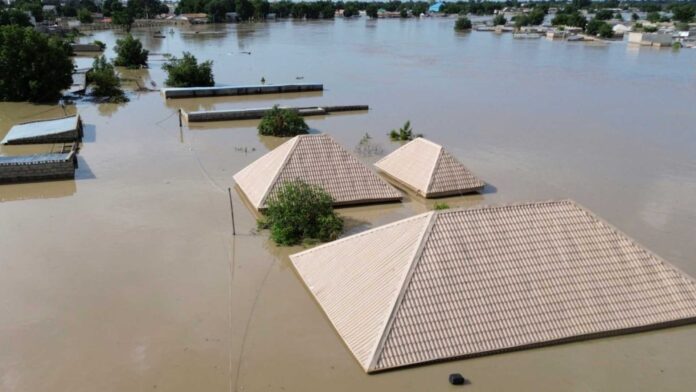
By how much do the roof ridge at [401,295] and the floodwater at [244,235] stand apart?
0.32 metres

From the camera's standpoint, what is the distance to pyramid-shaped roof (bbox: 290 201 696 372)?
8.97 metres

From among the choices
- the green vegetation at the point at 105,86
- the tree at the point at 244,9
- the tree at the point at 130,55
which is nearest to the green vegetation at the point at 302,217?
Answer: the green vegetation at the point at 105,86

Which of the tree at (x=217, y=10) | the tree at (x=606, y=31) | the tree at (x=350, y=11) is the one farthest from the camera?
the tree at (x=350, y=11)

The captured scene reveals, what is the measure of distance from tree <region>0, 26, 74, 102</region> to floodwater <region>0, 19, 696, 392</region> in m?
1.12

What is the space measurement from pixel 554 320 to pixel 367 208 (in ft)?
22.2

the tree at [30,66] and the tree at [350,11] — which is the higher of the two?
the tree at [350,11]

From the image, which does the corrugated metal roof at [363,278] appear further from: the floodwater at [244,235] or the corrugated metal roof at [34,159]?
the corrugated metal roof at [34,159]

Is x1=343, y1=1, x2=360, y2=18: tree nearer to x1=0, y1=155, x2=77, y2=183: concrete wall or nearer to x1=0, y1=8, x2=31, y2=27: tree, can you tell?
x1=0, y1=8, x2=31, y2=27: tree

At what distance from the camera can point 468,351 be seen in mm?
8961

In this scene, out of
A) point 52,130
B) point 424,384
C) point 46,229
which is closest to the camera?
point 424,384

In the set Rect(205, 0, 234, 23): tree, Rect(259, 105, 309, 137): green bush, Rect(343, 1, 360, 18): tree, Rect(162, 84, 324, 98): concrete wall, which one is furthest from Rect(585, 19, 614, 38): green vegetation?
Rect(259, 105, 309, 137): green bush

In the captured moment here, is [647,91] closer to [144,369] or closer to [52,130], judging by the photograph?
[52,130]

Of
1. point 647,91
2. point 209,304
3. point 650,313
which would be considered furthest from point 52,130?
point 647,91

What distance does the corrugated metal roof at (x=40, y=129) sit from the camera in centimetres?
2056
